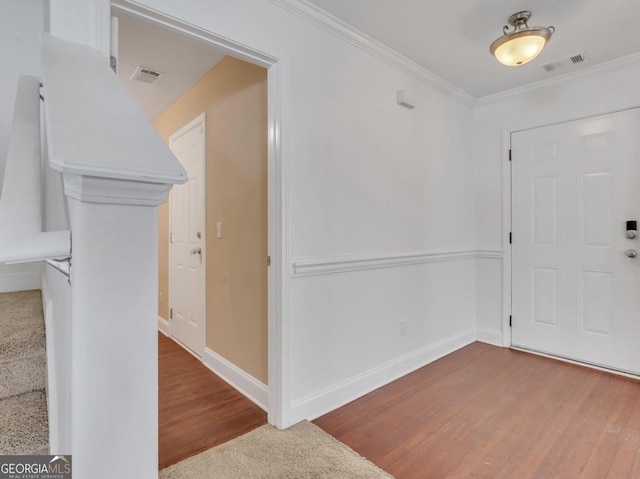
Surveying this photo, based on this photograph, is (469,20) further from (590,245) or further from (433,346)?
(433,346)

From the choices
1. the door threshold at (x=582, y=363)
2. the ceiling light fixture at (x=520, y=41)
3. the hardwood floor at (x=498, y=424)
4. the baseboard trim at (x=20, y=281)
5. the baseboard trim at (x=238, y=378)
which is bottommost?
the hardwood floor at (x=498, y=424)

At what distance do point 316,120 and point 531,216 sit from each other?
7.62ft

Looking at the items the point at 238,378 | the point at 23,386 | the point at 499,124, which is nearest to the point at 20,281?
the point at 238,378

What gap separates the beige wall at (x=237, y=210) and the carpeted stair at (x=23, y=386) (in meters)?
1.17

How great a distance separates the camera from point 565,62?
2732 millimetres

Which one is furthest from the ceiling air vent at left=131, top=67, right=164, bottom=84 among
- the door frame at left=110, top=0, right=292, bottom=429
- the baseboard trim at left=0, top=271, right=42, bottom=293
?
the baseboard trim at left=0, top=271, right=42, bottom=293

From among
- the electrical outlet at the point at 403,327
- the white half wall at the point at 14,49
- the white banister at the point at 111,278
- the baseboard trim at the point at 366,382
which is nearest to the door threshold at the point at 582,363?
the baseboard trim at the point at 366,382

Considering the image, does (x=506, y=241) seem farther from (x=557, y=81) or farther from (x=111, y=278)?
(x=111, y=278)

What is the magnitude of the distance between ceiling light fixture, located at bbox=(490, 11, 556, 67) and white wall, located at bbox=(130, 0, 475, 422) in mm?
742

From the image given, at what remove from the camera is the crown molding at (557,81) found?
2.69 meters

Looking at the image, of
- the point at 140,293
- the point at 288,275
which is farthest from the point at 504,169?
the point at 140,293

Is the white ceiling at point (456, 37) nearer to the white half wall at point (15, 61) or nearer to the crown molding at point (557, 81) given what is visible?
the crown molding at point (557, 81)

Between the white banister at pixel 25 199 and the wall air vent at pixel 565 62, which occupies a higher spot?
the wall air vent at pixel 565 62

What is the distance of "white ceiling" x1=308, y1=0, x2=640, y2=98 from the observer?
204 centimetres
